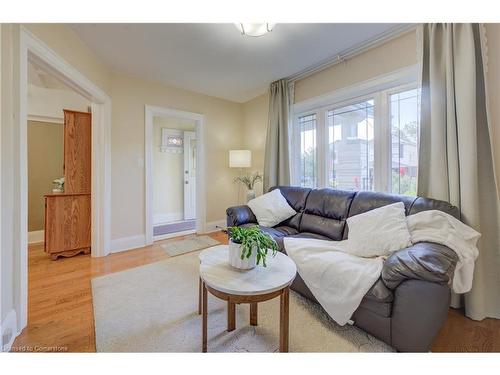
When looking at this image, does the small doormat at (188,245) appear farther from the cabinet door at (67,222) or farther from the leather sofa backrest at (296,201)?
the leather sofa backrest at (296,201)

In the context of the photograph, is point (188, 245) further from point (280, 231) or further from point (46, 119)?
point (46, 119)

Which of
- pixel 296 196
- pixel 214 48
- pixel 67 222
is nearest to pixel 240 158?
pixel 296 196

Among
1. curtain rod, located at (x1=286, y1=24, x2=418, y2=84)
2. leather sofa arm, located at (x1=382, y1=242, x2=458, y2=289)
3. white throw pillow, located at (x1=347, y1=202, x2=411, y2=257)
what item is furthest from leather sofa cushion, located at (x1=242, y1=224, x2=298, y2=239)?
curtain rod, located at (x1=286, y1=24, x2=418, y2=84)

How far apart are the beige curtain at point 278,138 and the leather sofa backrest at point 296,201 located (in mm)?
394

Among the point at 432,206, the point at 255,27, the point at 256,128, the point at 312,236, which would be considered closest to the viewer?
the point at 432,206

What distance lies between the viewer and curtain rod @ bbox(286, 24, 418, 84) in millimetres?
2138

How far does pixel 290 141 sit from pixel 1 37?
9.51 feet

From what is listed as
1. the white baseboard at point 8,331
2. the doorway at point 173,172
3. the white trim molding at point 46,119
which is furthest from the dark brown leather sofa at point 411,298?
the white trim molding at point 46,119

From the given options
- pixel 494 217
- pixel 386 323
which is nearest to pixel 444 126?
pixel 494 217

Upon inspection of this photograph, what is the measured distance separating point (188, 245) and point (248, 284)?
2.37 m

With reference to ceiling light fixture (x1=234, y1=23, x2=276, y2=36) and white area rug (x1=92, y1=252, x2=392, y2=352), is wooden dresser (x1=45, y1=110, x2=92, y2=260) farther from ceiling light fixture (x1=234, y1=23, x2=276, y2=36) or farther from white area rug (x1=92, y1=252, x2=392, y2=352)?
ceiling light fixture (x1=234, y1=23, x2=276, y2=36)

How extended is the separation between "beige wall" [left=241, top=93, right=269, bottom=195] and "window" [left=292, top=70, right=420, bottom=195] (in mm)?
705

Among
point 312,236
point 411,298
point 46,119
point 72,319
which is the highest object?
point 46,119

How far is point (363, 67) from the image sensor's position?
251 cm
